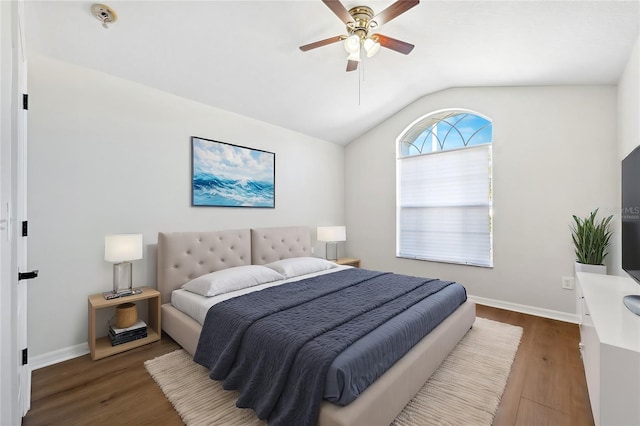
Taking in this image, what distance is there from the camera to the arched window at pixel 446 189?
12.6 feet

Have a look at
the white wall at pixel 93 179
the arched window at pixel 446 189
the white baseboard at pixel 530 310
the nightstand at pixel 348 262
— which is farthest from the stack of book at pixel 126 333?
the white baseboard at pixel 530 310

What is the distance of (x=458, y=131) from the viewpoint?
4098 mm

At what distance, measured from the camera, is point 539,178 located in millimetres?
3404

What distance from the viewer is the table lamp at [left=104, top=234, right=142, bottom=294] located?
2.42m

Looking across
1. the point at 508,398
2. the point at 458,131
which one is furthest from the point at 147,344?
the point at 458,131

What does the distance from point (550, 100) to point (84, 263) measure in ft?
17.0

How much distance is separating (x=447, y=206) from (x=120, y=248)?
3997 mm

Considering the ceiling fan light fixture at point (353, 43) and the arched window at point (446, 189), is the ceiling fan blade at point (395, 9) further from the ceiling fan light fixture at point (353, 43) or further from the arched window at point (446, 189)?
the arched window at point (446, 189)

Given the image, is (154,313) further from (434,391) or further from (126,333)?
(434,391)

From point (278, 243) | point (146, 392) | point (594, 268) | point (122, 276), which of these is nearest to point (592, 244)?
point (594, 268)

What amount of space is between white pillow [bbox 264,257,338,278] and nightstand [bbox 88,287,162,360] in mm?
1221

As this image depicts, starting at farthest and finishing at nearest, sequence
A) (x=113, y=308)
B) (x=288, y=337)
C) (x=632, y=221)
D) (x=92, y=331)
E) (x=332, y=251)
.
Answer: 1. (x=332, y=251)
2. (x=113, y=308)
3. (x=92, y=331)
4. (x=632, y=221)
5. (x=288, y=337)

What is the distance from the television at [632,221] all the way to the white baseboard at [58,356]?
402cm

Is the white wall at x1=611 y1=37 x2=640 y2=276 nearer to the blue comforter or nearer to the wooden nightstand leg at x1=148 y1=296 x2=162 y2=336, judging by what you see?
the blue comforter
